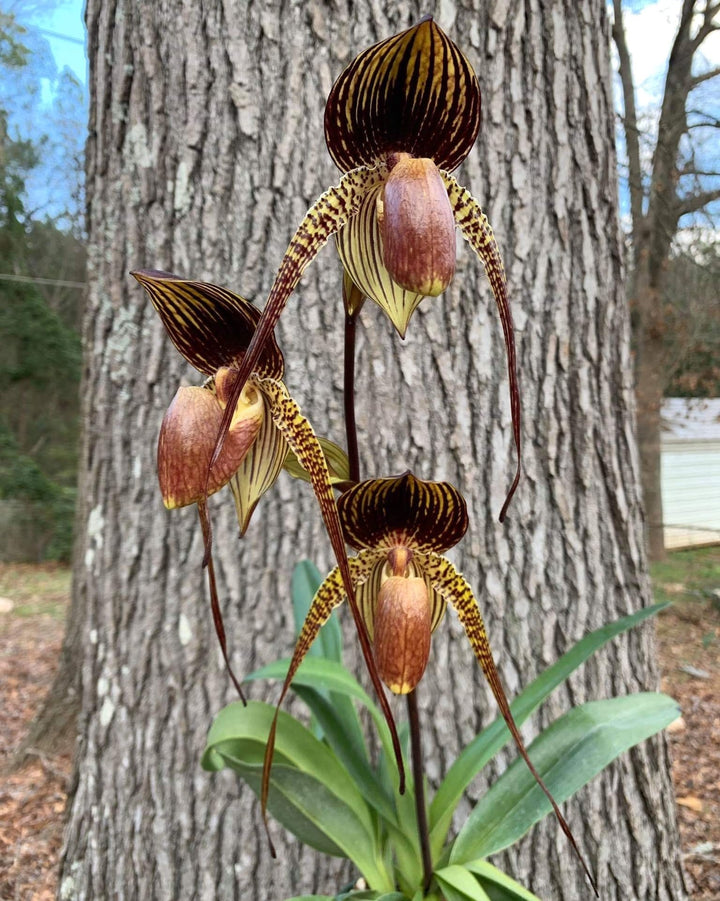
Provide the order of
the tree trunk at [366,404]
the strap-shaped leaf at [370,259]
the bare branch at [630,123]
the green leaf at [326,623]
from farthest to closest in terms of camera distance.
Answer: the bare branch at [630,123], the tree trunk at [366,404], the green leaf at [326,623], the strap-shaped leaf at [370,259]

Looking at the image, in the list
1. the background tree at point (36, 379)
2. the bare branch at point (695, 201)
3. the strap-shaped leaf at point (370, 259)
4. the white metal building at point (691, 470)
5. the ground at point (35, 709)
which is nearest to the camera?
the strap-shaped leaf at point (370, 259)

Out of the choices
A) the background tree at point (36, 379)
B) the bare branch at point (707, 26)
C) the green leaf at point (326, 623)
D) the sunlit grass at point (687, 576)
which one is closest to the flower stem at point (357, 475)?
the green leaf at point (326, 623)

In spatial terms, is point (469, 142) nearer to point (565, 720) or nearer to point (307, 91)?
point (565, 720)

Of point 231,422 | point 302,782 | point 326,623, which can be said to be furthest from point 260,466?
point 326,623

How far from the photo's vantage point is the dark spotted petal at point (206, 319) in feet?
1.61

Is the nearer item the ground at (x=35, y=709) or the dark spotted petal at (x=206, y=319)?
the dark spotted petal at (x=206, y=319)

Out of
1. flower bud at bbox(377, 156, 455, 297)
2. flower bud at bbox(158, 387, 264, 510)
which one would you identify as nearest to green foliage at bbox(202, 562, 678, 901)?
flower bud at bbox(158, 387, 264, 510)

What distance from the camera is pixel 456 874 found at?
0.71 meters

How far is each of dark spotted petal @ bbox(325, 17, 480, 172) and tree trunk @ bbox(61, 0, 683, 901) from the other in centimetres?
75

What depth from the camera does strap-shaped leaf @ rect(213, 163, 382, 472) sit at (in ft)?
1.21

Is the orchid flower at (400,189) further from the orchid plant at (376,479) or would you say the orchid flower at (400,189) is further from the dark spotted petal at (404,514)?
the dark spotted petal at (404,514)

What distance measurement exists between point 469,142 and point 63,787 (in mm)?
2749

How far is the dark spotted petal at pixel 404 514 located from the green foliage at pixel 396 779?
0.27 meters

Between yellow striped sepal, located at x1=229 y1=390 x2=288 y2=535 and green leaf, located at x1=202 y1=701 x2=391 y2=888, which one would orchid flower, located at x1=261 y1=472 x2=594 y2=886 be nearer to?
yellow striped sepal, located at x1=229 y1=390 x2=288 y2=535
